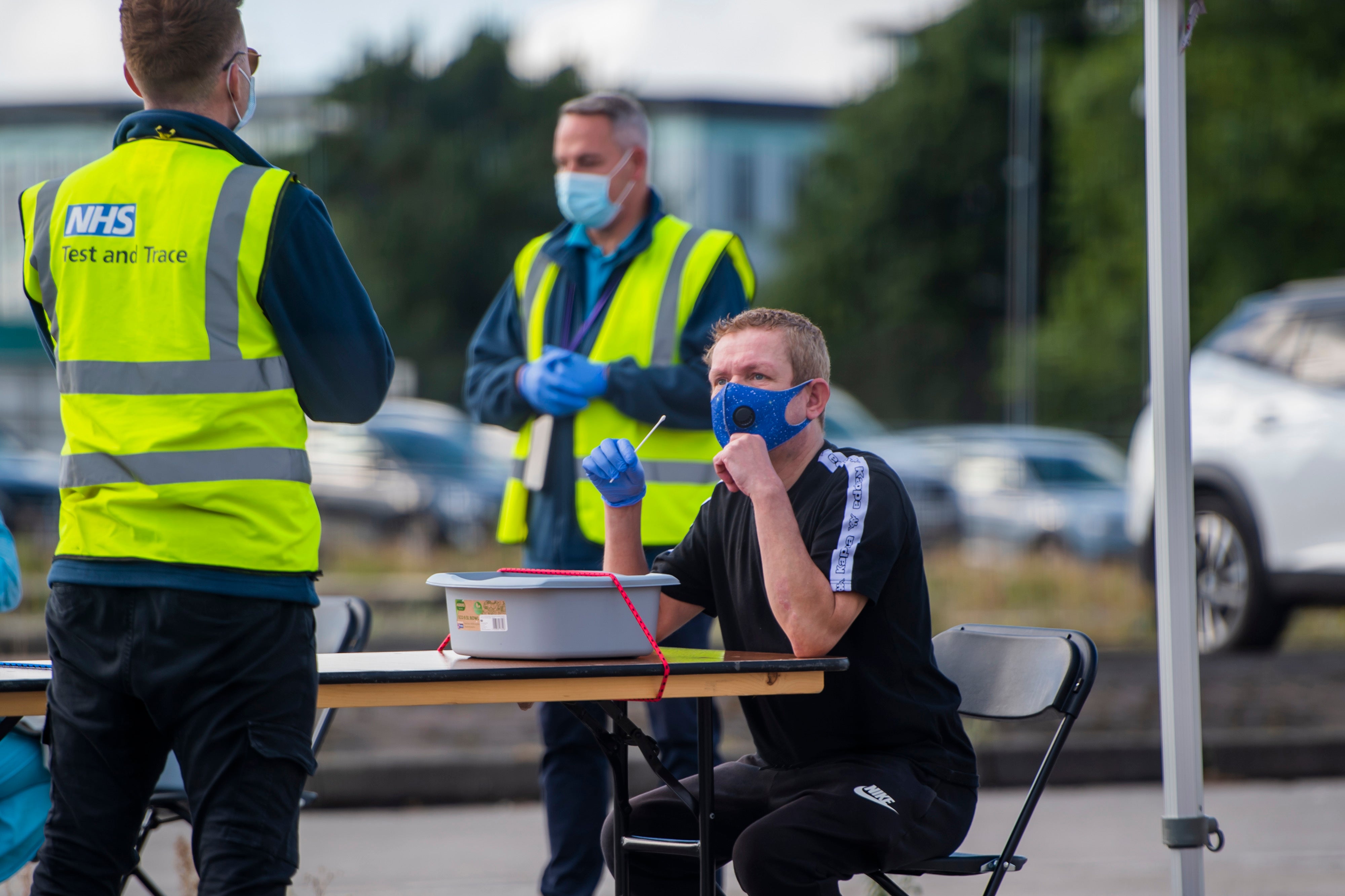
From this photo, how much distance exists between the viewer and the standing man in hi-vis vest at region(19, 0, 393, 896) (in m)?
2.36

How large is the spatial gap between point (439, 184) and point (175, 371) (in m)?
32.2

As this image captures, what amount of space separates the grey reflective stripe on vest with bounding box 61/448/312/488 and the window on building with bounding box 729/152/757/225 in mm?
46101

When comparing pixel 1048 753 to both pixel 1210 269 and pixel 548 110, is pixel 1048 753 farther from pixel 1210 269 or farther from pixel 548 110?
pixel 548 110

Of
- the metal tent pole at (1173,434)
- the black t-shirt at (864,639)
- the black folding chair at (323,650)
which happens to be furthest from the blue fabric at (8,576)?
the metal tent pole at (1173,434)

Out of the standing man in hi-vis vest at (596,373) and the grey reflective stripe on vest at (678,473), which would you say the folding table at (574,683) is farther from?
the grey reflective stripe on vest at (678,473)

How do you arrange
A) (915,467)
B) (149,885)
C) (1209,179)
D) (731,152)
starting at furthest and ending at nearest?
(731,152), (1209,179), (915,467), (149,885)

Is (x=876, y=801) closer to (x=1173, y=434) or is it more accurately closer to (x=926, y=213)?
(x=1173, y=434)

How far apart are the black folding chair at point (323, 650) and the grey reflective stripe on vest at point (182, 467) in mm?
1134

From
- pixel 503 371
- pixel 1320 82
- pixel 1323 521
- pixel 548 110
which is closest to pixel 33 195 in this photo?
pixel 503 371

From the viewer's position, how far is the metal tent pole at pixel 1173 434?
3244 mm

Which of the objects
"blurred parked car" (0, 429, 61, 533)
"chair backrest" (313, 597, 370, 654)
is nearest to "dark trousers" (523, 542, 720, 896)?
"chair backrest" (313, 597, 370, 654)

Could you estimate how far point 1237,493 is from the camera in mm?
8234

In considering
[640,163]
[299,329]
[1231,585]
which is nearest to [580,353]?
[640,163]

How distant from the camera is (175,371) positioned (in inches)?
93.8
